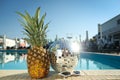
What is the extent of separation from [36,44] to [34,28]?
16.7 inches

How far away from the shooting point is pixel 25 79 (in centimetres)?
495

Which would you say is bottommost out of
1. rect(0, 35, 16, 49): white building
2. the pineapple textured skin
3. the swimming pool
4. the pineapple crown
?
the swimming pool

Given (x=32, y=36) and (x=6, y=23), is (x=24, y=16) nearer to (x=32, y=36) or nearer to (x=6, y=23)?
(x=32, y=36)

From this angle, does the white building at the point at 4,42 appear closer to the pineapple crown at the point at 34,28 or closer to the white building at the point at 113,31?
the white building at the point at 113,31

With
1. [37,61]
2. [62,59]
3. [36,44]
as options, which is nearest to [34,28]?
[36,44]

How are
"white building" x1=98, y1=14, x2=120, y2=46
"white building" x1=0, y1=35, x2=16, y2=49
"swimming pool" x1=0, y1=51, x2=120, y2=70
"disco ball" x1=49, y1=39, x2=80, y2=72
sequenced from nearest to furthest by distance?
"disco ball" x1=49, y1=39, x2=80, y2=72
"swimming pool" x1=0, y1=51, x2=120, y2=70
"white building" x1=98, y1=14, x2=120, y2=46
"white building" x1=0, y1=35, x2=16, y2=49

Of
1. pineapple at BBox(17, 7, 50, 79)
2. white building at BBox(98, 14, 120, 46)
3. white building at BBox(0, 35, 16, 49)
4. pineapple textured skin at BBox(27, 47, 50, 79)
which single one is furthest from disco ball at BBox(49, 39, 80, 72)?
white building at BBox(0, 35, 16, 49)

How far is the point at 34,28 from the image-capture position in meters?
5.07

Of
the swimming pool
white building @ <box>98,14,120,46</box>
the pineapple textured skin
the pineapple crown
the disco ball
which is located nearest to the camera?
the pineapple textured skin

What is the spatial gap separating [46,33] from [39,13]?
1.85 feet

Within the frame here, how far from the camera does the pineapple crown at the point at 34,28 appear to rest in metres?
Answer: 5.03

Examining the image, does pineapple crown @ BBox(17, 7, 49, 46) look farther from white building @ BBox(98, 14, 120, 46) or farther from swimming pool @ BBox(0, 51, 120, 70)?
white building @ BBox(98, 14, 120, 46)

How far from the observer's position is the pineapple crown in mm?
5031

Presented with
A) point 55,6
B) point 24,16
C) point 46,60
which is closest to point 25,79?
point 46,60
